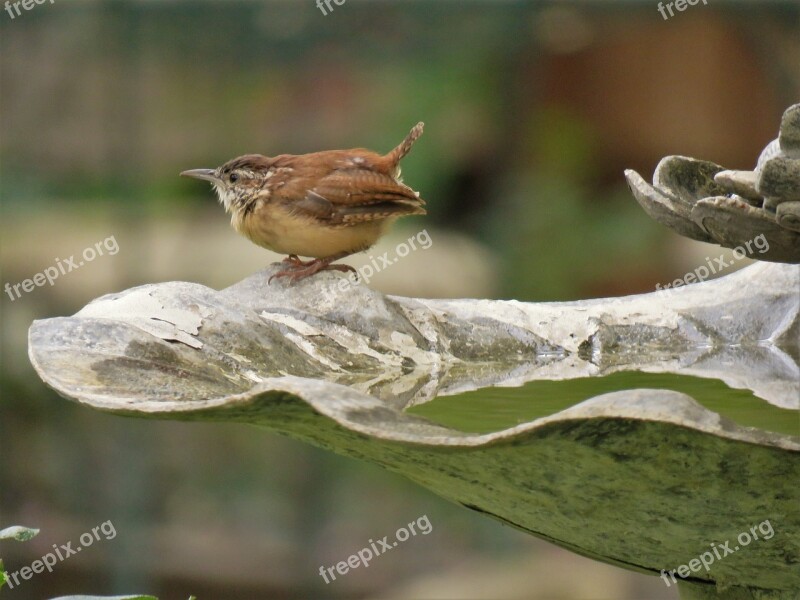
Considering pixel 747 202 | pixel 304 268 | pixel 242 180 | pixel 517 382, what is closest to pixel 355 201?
pixel 304 268

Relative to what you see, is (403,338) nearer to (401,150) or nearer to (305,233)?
(305,233)

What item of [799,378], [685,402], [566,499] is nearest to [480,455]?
[566,499]

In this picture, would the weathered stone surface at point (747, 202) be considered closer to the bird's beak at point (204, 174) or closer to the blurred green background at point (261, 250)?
the bird's beak at point (204, 174)

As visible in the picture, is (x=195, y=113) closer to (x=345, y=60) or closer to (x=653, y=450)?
(x=345, y=60)

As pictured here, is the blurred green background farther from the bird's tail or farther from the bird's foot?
the bird's foot

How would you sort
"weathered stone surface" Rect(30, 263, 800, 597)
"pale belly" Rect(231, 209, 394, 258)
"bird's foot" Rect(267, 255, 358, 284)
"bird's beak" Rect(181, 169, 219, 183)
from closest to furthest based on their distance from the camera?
"weathered stone surface" Rect(30, 263, 800, 597) < "bird's foot" Rect(267, 255, 358, 284) < "pale belly" Rect(231, 209, 394, 258) < "bird's beak" Rect(181, 169, 219, 183)

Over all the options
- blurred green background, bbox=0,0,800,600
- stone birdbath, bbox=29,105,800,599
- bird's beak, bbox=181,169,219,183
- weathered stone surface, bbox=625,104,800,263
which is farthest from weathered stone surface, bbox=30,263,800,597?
blurred green background, bbox=0,0,800,600

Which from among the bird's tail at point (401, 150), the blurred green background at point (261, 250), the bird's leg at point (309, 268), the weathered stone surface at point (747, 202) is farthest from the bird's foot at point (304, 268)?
the blurred green background at point (261, 250)

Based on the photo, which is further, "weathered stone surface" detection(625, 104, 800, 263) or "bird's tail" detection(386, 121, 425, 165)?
"bird's tail" detection(386, 121, 425, 165)
